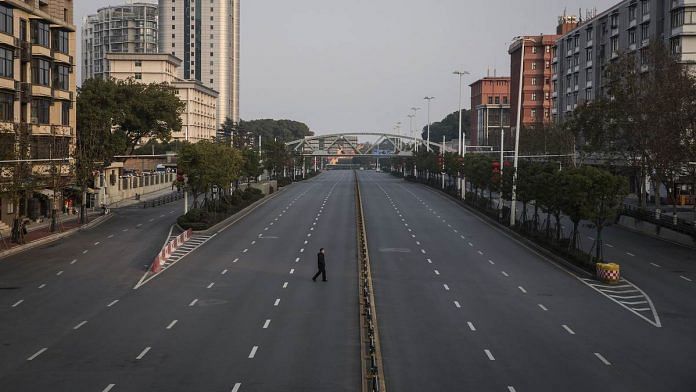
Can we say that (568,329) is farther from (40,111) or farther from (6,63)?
(40,111)

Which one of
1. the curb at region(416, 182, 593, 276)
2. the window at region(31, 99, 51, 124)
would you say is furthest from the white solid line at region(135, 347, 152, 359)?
the window at region(31, 99, 51, 124)

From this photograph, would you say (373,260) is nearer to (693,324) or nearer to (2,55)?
(693,324)

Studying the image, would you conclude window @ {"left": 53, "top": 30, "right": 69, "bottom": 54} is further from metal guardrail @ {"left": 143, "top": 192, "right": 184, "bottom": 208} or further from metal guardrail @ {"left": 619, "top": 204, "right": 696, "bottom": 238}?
metal guardrail @ {"left": 619, "top": 204, "right": 696, "bottom": 238}

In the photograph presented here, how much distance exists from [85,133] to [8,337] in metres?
61.0

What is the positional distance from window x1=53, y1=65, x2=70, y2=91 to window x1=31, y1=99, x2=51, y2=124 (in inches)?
108

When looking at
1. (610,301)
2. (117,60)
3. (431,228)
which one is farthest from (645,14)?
(117,60)

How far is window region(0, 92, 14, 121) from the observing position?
65500 mm

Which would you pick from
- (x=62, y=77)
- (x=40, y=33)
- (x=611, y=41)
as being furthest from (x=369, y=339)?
(x=611, y=41)

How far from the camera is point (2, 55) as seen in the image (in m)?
65.1

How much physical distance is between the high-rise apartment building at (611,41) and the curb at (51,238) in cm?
4982

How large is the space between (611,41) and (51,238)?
78293 mm

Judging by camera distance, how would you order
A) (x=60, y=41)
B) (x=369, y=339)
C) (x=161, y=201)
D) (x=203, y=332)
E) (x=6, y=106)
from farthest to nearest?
(x=161, y=201) → (x=60, y=41) → (x=6, y=106) → (x=203, y=332) → (x=369, y=339)

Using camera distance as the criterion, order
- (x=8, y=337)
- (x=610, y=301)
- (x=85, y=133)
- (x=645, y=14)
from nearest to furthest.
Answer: (x=8, y=337)
(x=610, y=301)
(x=85, y=133)
(x=645, y=14)

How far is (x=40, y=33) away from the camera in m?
72.5
